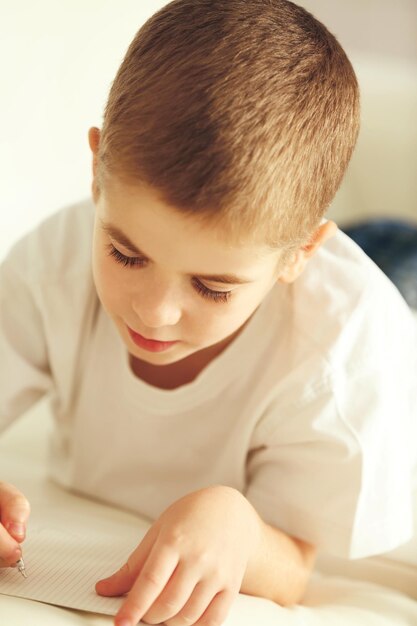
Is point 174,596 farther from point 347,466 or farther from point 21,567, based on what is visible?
point 347,466

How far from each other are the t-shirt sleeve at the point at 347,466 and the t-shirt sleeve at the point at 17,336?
0.30 metres

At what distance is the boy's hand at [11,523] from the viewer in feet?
2.22

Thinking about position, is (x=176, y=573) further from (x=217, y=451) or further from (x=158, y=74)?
(x=158, y=74)

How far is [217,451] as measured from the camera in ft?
3.10

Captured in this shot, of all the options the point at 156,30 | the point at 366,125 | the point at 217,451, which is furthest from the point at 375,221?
the point at 156,30

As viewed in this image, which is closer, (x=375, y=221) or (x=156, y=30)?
(x=156, y=30)

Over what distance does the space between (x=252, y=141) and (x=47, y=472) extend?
0.56 meters

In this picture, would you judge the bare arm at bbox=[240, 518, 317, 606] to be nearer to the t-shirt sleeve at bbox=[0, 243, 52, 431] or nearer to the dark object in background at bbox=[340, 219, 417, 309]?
the t-shirt sleeve at bbox=[0, 243, 52, 431]

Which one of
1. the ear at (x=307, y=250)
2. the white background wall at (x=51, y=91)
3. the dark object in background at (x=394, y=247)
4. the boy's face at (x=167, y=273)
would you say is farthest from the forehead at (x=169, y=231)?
the dark object in background at (x=394, y=247)

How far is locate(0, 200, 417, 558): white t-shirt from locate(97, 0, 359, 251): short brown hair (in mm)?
157

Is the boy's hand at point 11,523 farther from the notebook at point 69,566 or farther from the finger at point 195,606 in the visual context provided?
the finger at point 195,606

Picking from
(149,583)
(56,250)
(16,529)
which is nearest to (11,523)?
→ (16,529)

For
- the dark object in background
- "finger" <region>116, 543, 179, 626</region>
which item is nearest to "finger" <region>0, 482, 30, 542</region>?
"finger" <region>116, 543, 179, 626</region>

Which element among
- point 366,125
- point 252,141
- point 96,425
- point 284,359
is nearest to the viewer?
point 252,141
